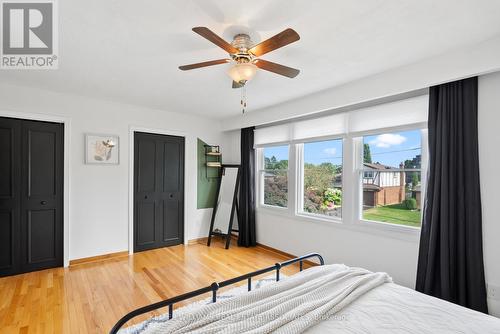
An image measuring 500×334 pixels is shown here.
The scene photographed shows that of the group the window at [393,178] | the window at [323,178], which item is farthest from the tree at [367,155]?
the window at [323,178]

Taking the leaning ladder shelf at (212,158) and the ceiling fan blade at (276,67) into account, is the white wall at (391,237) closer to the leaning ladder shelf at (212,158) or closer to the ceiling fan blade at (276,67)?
the leaning ladder shelf at (212,158)

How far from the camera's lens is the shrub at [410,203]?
9.28 ft

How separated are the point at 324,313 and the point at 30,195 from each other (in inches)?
152

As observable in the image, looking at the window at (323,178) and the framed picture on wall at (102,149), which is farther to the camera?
the framed picture on wall at (102,149)

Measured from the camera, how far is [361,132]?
3.18 metres

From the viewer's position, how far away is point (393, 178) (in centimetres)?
302

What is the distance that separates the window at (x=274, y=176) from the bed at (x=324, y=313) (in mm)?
2578

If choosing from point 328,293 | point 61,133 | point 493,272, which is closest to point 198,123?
point 61,133

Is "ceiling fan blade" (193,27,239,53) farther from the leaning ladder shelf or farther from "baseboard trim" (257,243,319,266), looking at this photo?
the leaning ladder shelf

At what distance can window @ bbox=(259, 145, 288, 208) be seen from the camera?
4.34 metres

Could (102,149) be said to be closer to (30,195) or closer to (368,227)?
(30,195)

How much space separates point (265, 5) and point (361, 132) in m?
2.10

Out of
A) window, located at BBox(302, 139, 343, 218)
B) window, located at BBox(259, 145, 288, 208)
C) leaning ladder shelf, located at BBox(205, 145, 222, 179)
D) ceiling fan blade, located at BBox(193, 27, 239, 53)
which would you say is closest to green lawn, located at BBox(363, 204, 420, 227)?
window, located at BBox(302, 139, 343, 218)

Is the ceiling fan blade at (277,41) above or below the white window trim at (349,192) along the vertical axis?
above
